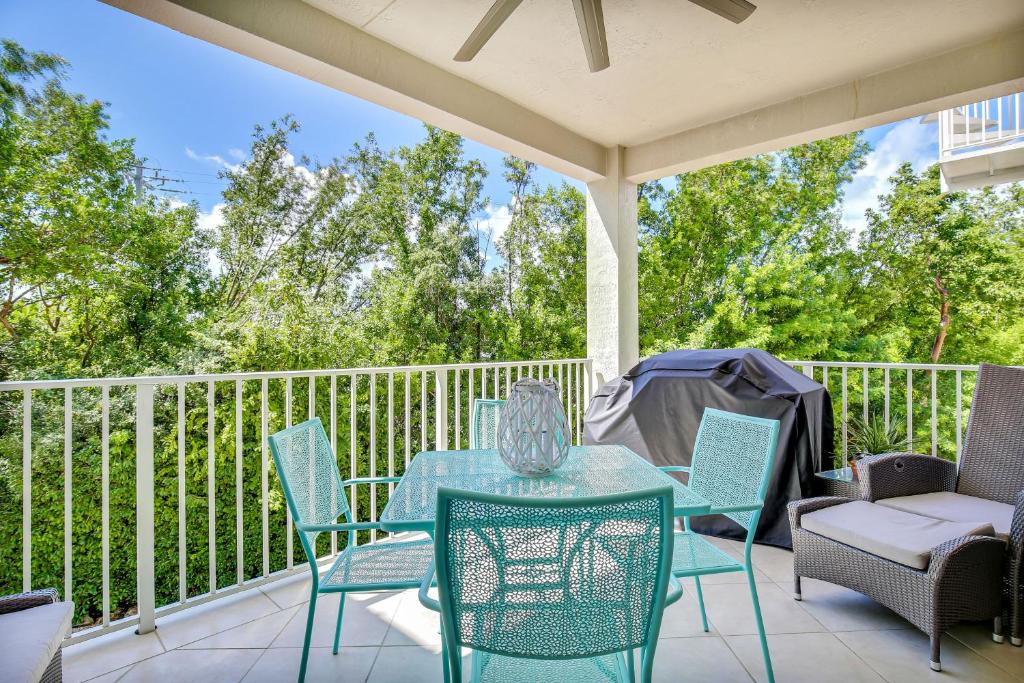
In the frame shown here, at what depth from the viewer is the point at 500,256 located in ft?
43.1

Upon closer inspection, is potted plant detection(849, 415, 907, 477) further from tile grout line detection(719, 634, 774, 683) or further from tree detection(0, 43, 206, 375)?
tree detection(0, 43, 206, 375)

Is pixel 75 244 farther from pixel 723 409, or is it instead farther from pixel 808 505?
pixel 808 505

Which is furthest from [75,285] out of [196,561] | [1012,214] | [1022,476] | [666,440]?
[1012,214]

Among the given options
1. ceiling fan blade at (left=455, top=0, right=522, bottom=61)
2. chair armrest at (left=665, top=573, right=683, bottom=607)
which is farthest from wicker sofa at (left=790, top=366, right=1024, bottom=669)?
ceiling fan blade at (left=455, top=0, right=522, bottom=61)

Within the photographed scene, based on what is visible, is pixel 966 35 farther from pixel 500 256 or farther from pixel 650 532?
pixel 500 256

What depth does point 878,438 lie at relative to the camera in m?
3.30

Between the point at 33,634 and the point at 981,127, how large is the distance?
876 centimetres

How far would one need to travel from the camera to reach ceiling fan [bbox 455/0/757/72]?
84.6 inches

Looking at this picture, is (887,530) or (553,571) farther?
(887,530)

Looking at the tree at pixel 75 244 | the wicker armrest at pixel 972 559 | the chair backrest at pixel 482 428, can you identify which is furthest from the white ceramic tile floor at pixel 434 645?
the tree at pixel 75 244

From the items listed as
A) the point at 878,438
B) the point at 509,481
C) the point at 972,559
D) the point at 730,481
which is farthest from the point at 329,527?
the point at 878,438

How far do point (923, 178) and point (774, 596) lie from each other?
1217cm

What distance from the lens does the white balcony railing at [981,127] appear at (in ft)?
18.8

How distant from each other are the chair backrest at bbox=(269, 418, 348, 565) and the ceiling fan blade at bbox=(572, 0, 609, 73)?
6.19 ft
